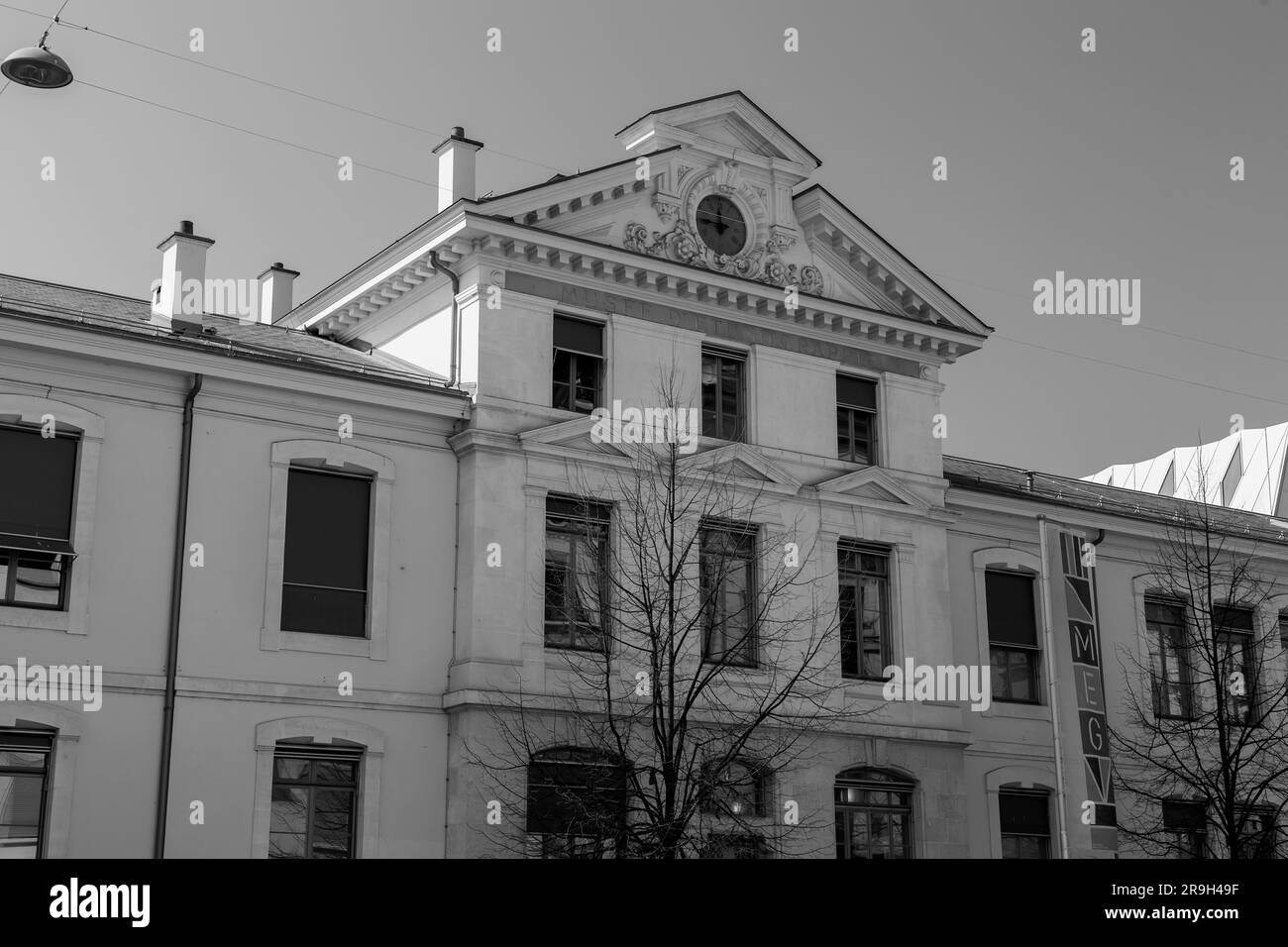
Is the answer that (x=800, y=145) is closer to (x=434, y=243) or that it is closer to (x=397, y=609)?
(x=434, y=243)

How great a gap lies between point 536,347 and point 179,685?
773 centimetres

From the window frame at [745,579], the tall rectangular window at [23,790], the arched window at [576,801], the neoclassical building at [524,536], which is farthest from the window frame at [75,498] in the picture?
the window frame at [745,579]

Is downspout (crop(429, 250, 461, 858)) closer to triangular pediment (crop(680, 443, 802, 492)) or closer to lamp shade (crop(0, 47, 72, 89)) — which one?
triangular pediment (crop(680, 443, 802, 492))

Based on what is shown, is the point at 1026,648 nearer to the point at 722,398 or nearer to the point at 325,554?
the point at 722,398

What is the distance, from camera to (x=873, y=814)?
2670cm

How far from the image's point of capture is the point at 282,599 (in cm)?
2283

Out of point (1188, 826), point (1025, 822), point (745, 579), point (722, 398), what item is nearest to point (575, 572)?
point (745, 579)

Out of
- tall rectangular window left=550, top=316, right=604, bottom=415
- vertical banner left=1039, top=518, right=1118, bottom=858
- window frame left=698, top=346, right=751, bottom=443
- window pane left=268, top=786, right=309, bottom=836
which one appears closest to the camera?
window pane left=268, top=786, right=309, bottom=836

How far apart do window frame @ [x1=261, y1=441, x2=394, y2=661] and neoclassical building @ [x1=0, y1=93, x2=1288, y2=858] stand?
0.17 feet

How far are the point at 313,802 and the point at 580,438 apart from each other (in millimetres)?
6961

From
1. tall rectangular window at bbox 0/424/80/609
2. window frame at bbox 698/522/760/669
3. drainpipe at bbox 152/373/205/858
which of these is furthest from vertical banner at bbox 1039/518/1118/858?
tall rectangular window at bbox 0/424/80/609

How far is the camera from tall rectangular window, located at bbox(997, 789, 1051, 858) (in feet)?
93.8

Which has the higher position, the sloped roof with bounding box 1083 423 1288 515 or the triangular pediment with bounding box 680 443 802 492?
the sloped roof with bounding box 1083 423 1288 515
